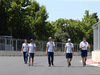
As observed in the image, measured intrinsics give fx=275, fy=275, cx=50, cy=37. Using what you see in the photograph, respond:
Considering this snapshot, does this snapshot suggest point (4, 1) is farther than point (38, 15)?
No

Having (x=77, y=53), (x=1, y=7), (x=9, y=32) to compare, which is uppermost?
(x=1, y=7)

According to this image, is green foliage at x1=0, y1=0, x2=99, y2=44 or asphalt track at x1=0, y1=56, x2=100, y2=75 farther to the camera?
green foliage at x1=0, y1=0, x2=99, y2=44

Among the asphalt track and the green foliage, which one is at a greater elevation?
the green foliage

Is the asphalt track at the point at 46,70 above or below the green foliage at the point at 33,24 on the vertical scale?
below

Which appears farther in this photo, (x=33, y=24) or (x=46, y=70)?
(x=33, y=24)

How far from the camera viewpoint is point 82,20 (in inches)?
3524

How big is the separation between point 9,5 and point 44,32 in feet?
45.8

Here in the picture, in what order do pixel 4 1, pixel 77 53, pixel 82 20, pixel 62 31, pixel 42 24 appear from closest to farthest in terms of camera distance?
pixel 77 53
pixel 4 1
pixel 42 24
pixel 62 31
pixel 82 20

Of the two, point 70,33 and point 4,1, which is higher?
point 4,1

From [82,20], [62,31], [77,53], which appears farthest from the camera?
[82,20]

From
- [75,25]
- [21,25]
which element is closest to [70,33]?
[75,25]

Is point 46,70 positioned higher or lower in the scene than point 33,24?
lower

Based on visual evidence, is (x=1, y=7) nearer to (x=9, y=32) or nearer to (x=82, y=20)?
(x=9, y=32)

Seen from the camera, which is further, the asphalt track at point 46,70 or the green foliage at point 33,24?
the green foliage at point 33,24
